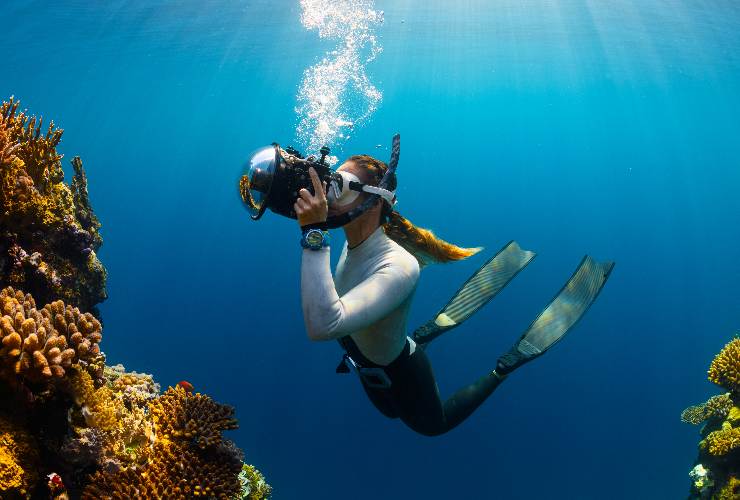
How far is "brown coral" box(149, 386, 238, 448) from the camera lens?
3557 mm

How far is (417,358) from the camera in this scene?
13.4 feet

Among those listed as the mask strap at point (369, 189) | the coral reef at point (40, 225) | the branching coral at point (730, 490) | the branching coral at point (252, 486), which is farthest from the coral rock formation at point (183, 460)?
the branching coral at point (730, 490)

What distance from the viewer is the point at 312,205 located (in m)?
2.53

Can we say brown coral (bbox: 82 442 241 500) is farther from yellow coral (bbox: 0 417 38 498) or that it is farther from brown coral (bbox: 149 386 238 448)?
yellow coral (bbox: 0 417 38 498)

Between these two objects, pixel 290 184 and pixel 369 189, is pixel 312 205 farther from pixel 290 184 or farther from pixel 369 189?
pixel 369 189

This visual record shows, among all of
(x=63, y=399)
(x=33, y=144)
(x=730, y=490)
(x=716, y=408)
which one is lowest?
(x=730, y=490)

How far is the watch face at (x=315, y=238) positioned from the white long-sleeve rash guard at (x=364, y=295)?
0.04 m

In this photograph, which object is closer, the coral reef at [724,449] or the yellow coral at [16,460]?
the yellow coral at [16,460]

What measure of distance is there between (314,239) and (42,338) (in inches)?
81.9

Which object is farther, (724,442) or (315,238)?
(724,442)

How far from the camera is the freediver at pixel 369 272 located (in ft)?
7.91

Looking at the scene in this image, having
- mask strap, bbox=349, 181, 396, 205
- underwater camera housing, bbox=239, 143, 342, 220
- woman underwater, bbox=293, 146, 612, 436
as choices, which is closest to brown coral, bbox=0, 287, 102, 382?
underwater camera housing, bbox=239, 143, 342, 220

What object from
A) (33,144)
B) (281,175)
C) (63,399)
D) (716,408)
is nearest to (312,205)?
(281,175)

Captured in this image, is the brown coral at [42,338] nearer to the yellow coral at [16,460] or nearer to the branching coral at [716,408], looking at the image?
the yellow coral at [16,460]
